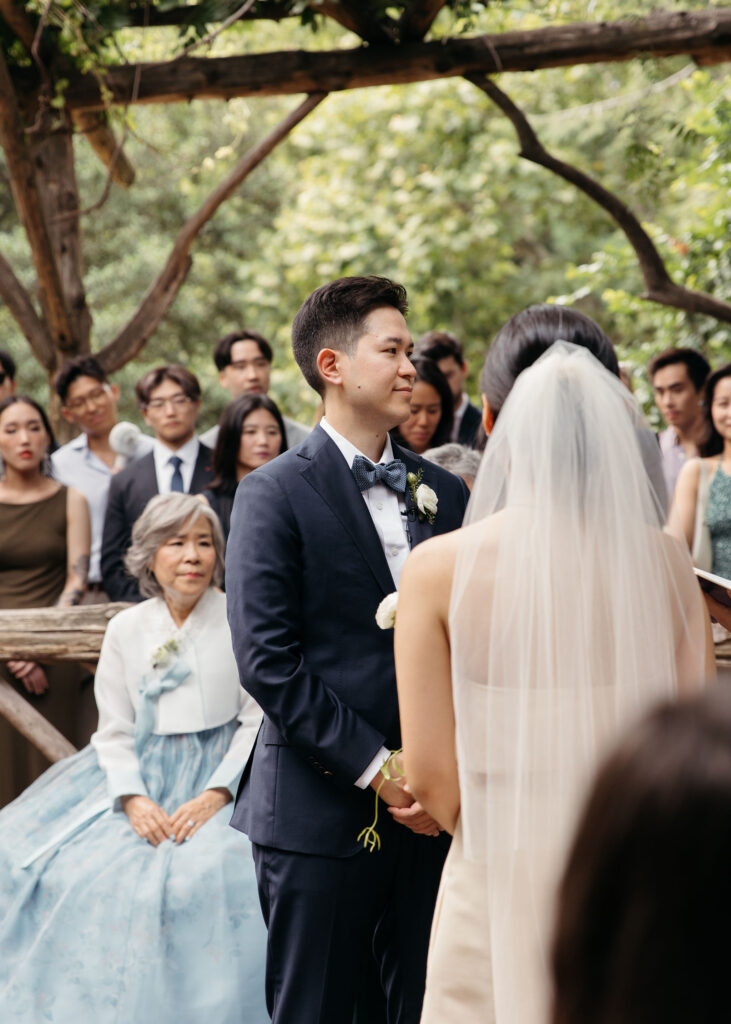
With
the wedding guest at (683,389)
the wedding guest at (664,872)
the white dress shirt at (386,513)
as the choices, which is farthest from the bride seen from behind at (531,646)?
the wedding guest at (683,389)

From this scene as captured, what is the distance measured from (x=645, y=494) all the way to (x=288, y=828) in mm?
1142

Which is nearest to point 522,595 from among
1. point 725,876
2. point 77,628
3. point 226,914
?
point 725,876

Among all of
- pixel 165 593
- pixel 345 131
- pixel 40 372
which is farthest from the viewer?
pixel 40 372

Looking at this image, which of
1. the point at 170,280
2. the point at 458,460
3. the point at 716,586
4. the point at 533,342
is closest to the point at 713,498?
the point at 458,460

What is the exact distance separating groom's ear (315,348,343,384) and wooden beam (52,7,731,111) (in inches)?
159

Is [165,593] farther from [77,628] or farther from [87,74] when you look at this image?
[87,74]

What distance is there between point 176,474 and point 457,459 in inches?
59.8

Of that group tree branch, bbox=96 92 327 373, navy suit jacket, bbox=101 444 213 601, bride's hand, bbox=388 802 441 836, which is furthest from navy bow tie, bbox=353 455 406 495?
tree branch, bbox=96 92 327 373

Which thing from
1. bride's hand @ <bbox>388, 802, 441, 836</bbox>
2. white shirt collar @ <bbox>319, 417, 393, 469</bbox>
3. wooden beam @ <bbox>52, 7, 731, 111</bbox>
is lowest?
bride's hand @ <bbox>388, 802, 441, 836</bbox>

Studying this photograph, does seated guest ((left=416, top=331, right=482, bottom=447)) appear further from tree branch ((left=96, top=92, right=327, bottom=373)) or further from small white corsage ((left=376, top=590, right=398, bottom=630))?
small white corsage ((left=376, top=590, right=398, bottom=630))

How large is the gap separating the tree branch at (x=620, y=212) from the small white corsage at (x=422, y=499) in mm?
4106

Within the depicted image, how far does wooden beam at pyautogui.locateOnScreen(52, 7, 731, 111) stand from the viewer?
6.18 meters

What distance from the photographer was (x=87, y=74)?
21.3 feet

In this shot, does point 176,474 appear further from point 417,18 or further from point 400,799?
point 400,799
